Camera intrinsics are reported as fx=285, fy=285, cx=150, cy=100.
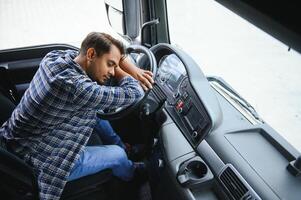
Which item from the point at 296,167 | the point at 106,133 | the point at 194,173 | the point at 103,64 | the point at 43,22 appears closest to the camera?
the point at 296,167

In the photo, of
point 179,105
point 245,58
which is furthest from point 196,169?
point 245,58

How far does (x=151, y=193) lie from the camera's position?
5.60ft

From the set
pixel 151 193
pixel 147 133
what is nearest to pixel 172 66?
pixel 147 133

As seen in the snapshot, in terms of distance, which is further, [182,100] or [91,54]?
[182,100]

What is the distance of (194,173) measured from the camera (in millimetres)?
1263

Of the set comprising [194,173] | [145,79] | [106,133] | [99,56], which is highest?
[99,56]

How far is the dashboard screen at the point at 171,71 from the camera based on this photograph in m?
1.63

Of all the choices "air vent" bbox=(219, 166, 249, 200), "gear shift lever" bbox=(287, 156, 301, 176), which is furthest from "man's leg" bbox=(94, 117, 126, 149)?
"gear shift lever" bbox=(287, 156, 301, 176)

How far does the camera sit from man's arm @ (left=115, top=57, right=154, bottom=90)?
144 cm

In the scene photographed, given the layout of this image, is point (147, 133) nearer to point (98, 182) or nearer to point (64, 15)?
point (98, 182)

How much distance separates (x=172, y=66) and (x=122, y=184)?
807 millimetres

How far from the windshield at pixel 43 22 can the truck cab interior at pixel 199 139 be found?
637 mm

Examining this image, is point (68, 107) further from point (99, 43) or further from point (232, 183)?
point (232, 183)

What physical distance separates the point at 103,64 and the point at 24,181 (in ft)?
2.19
